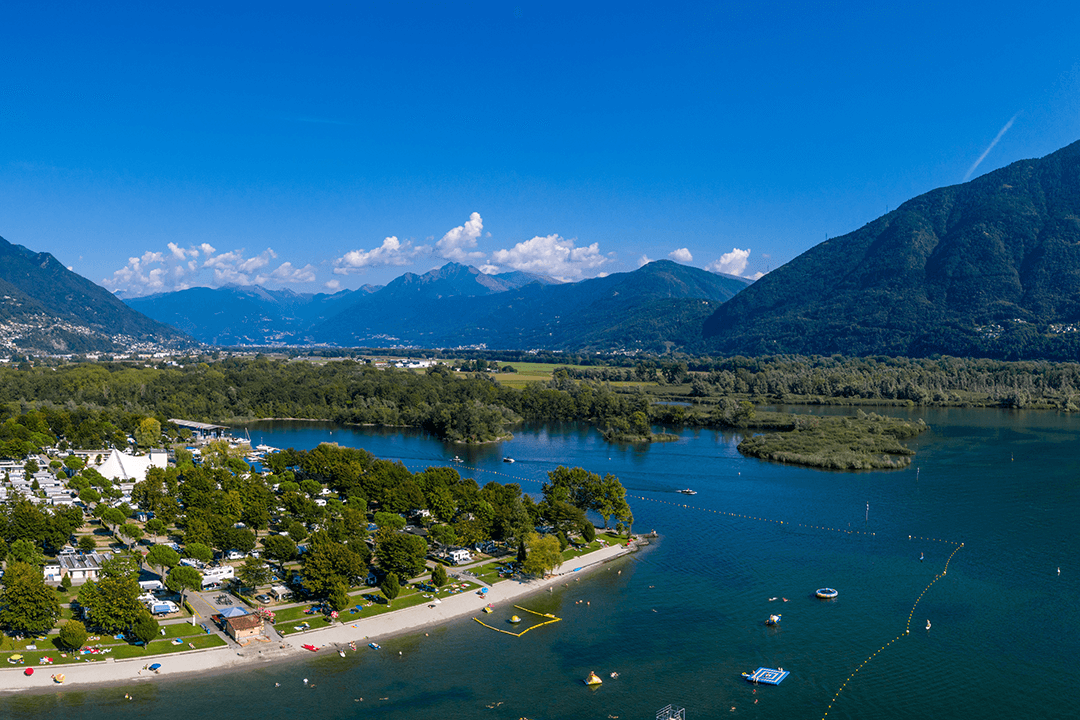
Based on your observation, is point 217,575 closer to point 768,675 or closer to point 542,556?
point 542,556

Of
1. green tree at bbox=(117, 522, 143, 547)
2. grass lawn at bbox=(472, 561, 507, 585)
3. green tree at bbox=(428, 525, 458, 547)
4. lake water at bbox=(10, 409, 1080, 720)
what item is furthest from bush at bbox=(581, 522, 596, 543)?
green tree at bbox=(117, 522, 143, 547)

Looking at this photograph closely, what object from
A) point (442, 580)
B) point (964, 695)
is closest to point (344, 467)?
point (442, 580)

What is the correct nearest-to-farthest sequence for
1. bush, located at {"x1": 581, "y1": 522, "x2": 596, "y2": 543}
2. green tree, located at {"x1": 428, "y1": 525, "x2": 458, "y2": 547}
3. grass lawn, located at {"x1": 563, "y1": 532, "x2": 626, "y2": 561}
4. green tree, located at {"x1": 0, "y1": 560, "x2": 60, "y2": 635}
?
1. green tree, located at {"x1": 0, "y1": 560, "x2": 60, "y2": 635}
2. green tree, located at {"x1": 428, "y1": 525, "x2": 458, "y2": 547}
3. grass lawn, located at {"x1": 563, "y1": 532, "x2": 626, "y2": 561}
4. bush, located at {"x1": 581, "y1": 522, "x2": 596, "y2": 543}

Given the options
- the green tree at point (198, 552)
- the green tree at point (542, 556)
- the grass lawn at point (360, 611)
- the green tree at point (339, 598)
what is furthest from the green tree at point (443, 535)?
the green tree at point (198, 552)

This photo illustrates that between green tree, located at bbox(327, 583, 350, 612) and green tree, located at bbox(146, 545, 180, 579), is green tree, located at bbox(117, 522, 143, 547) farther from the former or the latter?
green tree, located at bbox(327, 583, 350, 612)

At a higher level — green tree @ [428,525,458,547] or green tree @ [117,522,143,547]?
green tree @ [428,525,458,547]

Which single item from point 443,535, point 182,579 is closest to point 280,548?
point 182,579

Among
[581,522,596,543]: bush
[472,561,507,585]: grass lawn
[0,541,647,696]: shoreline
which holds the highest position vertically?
[581,522,596,543]: bush
